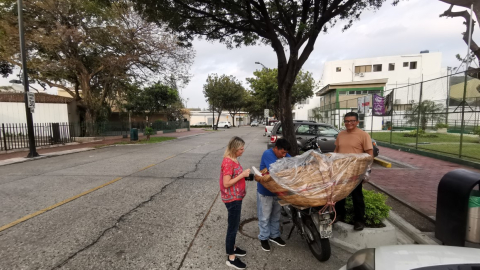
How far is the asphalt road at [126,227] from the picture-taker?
9.89 feet

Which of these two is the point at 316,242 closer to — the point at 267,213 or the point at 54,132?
the point at 267,213

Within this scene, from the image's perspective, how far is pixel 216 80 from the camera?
43125 millimetres

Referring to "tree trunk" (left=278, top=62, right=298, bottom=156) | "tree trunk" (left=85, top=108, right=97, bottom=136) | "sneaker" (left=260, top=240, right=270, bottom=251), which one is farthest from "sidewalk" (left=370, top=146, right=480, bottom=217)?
"tree trunk" (left=85, top=108, right=97, bottom=136)

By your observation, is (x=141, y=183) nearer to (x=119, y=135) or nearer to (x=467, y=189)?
(x=467, y=189)

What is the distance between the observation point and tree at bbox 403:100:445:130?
33.7 feet

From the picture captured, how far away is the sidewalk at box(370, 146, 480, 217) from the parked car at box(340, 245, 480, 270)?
9.66 feet

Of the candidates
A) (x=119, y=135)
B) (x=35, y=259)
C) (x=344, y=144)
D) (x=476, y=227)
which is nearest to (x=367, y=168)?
(x=344, y=144)

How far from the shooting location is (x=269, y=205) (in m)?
3.27

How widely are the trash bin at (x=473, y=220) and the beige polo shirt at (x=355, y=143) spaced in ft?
4.34

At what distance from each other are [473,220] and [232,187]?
3.10 m

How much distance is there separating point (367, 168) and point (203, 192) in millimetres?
3804

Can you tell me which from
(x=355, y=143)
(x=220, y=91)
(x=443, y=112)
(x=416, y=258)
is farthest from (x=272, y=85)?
(x=416, y=258)

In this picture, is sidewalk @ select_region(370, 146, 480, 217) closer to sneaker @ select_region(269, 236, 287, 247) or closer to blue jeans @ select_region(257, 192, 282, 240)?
sneaker @ select_region(269, 236, 287, 247)

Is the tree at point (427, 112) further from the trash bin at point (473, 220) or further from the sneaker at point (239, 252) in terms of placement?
the sneaker at point (239, 252)
